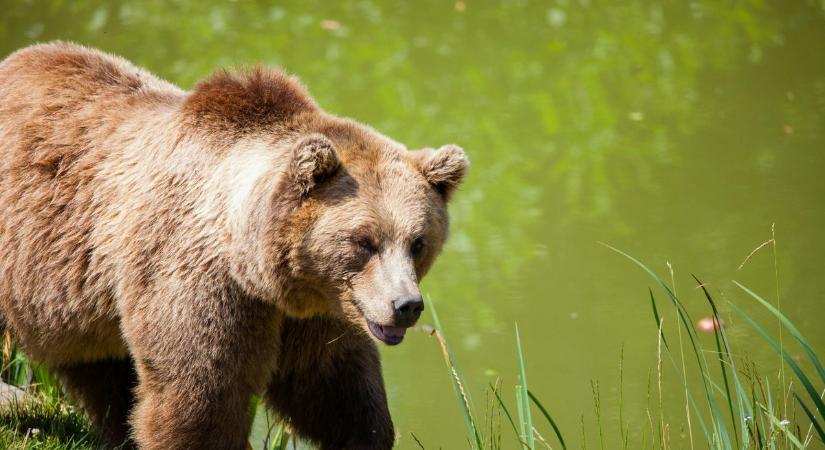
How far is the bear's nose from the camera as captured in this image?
4.15 metres

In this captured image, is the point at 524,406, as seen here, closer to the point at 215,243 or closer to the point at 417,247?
the point at 417,247

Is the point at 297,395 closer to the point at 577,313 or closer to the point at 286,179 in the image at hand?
the point at 286,179

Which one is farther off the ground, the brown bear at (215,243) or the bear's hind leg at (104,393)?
the brown bear at (215,243)

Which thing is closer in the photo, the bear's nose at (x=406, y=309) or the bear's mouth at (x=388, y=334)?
the bear's nose at (x=406, y=309)

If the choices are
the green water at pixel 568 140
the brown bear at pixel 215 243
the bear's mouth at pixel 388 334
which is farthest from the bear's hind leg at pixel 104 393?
the green water at pixel 568 140

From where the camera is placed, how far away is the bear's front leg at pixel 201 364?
4465 millimetres

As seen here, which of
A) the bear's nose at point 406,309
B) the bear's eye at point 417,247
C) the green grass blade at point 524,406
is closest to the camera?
the green grass blade at point 524,406

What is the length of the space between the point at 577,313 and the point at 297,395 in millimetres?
3775

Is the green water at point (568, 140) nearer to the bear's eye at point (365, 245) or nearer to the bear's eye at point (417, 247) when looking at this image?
the bear's eye at point (417, 247)

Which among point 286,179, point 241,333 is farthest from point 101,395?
point 286,179

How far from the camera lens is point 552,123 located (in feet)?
36.2

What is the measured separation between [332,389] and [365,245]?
3.02ft

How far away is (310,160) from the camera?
4.30 m

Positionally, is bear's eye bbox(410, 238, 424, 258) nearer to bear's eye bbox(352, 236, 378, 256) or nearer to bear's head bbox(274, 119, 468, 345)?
bear's head bbox(274, 119, 468, 345)
